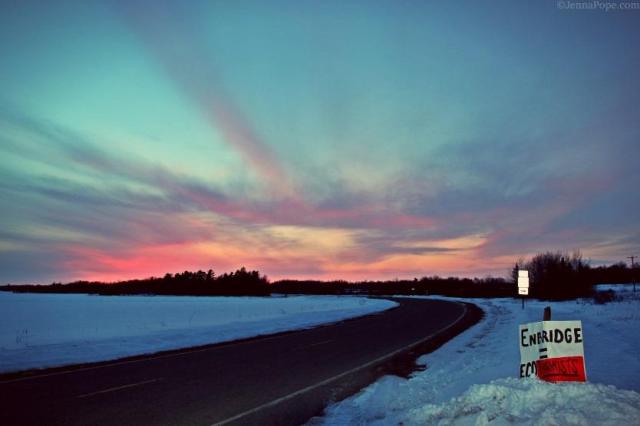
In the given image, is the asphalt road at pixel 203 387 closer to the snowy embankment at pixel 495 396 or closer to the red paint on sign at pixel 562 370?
the snowy embankment at pixel 495 396

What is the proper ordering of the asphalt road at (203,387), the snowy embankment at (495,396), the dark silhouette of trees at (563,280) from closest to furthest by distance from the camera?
the snowy embankment at (495,396) < the asphalt road at (203,387) < the dark silhouette of trees at (563,280)

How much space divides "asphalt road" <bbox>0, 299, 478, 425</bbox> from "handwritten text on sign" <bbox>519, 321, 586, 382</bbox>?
154 inches

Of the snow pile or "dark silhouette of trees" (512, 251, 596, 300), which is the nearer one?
the snow pile

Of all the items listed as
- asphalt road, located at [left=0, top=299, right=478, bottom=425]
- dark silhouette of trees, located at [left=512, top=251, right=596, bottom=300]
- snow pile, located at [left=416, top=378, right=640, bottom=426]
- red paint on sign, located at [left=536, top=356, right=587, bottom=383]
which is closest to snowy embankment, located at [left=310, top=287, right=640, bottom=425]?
snow pile, located at [left=416, top=378, right=640, bottom=426]

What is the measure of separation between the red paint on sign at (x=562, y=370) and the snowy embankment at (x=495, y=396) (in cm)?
33

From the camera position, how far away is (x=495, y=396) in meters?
6.73

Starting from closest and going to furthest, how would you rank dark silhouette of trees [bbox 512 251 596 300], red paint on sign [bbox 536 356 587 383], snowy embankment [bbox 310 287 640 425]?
snowy embankment [bbox 310 287 640 425] → red paint on sign [bbox 536 356 587 383] → dark silhouette of trees [bbox 512 251 596 300]

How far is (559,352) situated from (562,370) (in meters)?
0.28

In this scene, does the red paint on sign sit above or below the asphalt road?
above

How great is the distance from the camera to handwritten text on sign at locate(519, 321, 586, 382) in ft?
23.2

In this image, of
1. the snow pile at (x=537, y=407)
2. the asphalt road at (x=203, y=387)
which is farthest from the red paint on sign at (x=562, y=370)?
the asphalt road at (x=203, y=387)

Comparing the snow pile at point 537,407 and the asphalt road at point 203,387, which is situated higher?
the snow pile at point 537,407

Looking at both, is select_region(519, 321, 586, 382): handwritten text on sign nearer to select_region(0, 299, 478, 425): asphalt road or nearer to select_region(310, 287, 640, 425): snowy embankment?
select_region(310, 287, 640, 425): snowy embankment

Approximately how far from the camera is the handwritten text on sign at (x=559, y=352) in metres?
7.07
